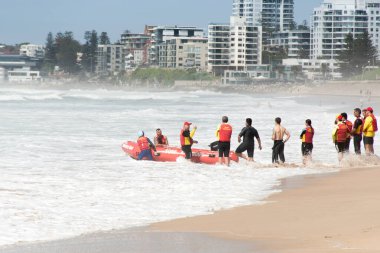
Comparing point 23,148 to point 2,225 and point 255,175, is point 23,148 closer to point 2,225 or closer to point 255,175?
point 255,175

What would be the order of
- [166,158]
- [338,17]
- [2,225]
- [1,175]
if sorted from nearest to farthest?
[2,225] < [1,175] < [166,158] < [338,17]

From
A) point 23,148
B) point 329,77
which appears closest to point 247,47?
point 329,77

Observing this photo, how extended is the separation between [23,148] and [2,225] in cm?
1166

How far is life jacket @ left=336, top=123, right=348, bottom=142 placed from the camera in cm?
1788

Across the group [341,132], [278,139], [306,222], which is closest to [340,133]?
[341,132]

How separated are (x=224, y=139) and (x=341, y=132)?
2.27m

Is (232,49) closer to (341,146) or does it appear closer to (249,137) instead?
(341,146)

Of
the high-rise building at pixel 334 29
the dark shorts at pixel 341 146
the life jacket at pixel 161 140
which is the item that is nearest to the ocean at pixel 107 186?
the dark shorts at pixel 341 146

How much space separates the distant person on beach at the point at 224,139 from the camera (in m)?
17.4

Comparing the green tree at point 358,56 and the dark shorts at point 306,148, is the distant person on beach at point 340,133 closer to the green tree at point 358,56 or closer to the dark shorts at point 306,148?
the dark shorts at point 306,148

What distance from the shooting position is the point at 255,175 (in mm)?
16391

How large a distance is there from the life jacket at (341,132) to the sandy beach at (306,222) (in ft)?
13.0

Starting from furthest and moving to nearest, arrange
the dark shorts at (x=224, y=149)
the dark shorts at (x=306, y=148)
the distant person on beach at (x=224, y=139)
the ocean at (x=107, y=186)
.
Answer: the dark shorts at (x=306, y=148)
the dark shorts at (x=224, y=149)
the distant person on beach at (x=224, y=139)
the ocean at (x=107, y=186)

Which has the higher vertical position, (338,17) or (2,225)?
(338,17)
